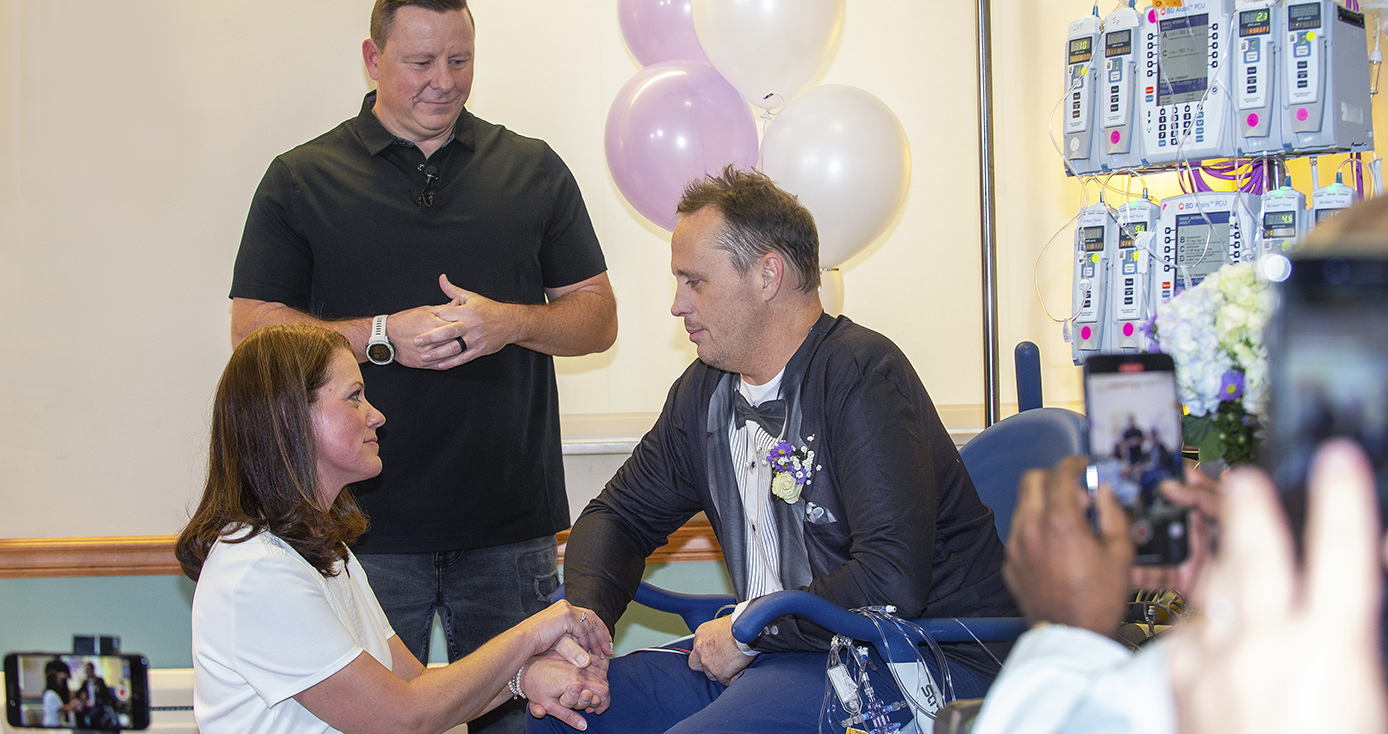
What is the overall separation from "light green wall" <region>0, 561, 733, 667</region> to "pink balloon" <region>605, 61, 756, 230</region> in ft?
3.34

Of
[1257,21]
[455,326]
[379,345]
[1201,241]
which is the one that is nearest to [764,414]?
[455,326]

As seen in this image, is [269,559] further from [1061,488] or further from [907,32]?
[907,32]

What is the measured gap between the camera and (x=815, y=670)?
4.99ft

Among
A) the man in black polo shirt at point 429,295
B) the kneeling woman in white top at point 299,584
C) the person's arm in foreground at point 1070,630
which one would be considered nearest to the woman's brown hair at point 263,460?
the kneeling woman in white top at point 299,584

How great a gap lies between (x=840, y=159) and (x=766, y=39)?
1.10 feet

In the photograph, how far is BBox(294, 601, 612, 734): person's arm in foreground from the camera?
4.36 ft

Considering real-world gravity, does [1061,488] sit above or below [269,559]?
above

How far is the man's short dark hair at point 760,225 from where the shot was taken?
1738mm

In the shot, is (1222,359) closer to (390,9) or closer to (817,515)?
(817,515)

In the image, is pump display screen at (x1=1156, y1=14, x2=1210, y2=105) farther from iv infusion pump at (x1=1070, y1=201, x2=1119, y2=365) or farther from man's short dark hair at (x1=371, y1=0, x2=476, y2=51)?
man's short dark hair at (x1=371, y1=0, x2=476, y2=51)

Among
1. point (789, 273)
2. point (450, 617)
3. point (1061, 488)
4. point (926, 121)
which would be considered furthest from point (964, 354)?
point (1061, 488)

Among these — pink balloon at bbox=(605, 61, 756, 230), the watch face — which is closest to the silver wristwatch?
the watch face

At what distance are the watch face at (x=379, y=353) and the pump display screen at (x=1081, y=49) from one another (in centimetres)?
157

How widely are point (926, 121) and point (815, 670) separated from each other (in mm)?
1988
